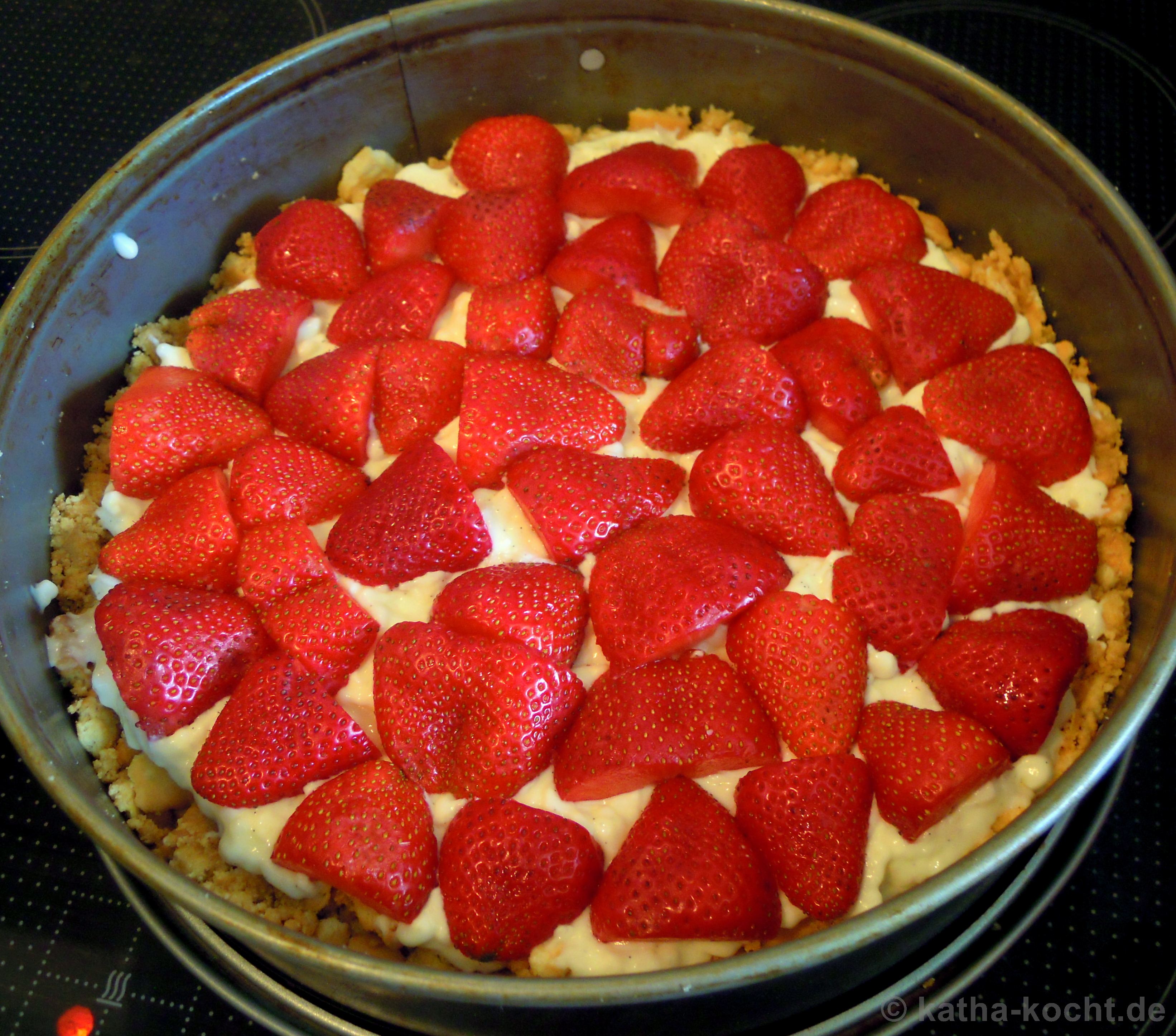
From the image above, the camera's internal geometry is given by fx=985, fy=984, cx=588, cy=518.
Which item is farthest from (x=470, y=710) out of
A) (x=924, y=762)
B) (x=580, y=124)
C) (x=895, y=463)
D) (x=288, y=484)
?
(x=580, y=124)

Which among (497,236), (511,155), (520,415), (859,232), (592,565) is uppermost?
(511,155)

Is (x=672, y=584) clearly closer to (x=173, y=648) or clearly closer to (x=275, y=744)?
(x=275, y=744)

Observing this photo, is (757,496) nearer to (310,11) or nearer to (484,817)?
(484,817)

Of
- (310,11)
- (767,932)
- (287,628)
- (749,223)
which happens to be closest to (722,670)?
(767,932)

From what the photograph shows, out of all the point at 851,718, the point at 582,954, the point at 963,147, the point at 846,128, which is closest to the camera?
the point at 582,954

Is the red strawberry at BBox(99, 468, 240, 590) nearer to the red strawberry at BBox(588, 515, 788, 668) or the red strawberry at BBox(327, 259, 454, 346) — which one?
the red strawberry at BBox(327, 259, 454, 346)

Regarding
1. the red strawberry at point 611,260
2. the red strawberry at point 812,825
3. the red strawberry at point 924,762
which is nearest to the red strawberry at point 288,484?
the red strawberry at point 611,260
